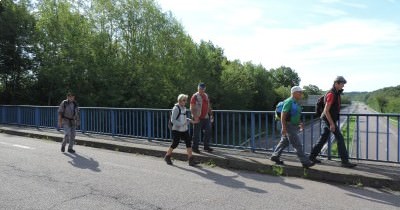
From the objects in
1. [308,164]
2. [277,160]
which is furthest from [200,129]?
[308,164]

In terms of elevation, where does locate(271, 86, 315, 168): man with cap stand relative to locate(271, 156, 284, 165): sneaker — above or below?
above

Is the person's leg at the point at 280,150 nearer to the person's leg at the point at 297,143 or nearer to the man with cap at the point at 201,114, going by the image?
the person's leg at the point at 297,143

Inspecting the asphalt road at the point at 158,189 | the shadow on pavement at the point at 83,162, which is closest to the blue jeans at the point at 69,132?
the shadow on pavement at the point at 83,162

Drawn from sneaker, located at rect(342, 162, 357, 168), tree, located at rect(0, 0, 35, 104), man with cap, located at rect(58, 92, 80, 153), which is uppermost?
tree, located at rect(0, 0, 35, 104)

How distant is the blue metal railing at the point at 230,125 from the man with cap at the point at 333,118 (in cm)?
45

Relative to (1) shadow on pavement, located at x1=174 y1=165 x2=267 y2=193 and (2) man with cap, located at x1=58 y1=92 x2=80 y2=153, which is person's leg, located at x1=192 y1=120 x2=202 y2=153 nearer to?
(1) shadow on pavement, located at x1=174 y1=165 x2=267 y2=193

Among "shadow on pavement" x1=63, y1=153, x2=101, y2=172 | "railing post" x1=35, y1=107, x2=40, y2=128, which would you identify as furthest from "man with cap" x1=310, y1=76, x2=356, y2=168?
"railing post" x1=35, y1=107, x2=40, y2=128

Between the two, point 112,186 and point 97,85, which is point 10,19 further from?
point 112,186

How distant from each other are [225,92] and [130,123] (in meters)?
44.9

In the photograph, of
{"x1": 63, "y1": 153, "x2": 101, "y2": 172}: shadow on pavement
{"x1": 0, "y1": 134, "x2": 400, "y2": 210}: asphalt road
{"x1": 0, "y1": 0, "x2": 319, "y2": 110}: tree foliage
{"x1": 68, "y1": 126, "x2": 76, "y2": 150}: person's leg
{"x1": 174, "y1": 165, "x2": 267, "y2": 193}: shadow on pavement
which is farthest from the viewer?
{"x1": 0, "y1": 0, "x2": 319, "y2": 110}: tree foliage

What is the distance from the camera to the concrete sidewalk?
6762mm

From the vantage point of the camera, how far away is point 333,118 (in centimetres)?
→ 729

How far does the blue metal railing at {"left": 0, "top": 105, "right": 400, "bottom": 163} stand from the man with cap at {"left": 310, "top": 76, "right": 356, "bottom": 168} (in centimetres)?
45

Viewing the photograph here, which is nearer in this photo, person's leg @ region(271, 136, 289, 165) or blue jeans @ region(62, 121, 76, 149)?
person's leg @ region(271, 136, 289, 165)
